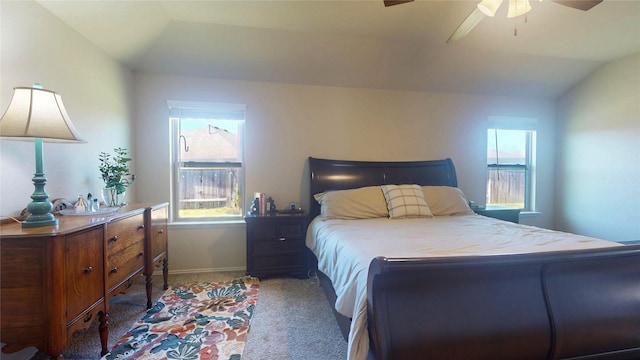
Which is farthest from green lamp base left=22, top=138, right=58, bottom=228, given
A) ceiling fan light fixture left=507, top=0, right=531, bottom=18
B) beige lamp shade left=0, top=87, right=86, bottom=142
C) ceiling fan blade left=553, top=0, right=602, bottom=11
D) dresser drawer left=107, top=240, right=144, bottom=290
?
ceiling fan blade left=553, top=0, right=602, bottom=11

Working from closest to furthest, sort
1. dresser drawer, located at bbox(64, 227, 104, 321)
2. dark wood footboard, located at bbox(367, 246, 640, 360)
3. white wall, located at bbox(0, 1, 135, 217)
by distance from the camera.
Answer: dark wood footboard, located at bbox(367, 246, 640, 360), dresser drawer, located at bbox(64, 227, 104, 321), white wall, located at bbox(0, 1, 135, 217)

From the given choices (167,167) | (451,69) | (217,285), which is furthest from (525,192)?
(167,167)

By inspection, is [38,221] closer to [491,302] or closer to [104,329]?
[104,329]

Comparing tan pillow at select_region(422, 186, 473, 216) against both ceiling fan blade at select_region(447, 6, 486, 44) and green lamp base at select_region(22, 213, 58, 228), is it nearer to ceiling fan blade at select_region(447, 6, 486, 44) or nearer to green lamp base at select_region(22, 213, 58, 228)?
ceiling fan blade at select_region(447, 6, 486, 44)

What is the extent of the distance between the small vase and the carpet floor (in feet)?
2.98

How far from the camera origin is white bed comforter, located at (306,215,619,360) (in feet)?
4.16

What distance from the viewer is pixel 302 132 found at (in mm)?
3178

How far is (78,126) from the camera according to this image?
2.01m

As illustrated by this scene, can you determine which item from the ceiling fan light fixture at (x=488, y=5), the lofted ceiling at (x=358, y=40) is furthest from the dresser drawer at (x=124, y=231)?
the ceiling fan light fixture at (x=488, y=5)

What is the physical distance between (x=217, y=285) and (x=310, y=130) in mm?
2062

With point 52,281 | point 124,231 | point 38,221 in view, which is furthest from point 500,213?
point 38,221

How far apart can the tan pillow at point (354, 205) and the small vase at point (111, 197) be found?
71.5 inches

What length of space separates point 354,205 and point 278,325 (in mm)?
1308

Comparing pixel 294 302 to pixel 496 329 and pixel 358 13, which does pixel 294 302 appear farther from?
pixel 358 13
